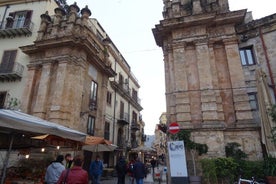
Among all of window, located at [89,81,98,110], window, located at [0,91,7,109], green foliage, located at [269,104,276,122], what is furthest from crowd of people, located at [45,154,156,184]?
window, located at [0,91,7,109]

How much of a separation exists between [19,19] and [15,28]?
5.41ft

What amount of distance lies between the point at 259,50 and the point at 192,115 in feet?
18.0

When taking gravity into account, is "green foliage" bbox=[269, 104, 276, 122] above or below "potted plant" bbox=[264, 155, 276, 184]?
above

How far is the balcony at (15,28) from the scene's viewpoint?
17478 millimetres

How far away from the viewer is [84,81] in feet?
53.4

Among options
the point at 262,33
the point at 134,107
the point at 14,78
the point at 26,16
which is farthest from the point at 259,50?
the point at 134,107

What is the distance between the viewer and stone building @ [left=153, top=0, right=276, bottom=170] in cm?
1064

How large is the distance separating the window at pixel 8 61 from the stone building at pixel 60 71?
4.1 inches

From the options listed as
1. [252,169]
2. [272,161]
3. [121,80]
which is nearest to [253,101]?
[272,161]

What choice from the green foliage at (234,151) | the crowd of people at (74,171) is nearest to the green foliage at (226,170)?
the green foliage at (234,151)

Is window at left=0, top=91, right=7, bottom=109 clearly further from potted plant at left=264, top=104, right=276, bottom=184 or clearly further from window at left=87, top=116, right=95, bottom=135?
potted plant at left=264, top=104, right=276, bottom=184

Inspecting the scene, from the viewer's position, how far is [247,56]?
12516mm

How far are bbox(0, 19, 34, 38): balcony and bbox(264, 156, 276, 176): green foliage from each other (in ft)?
60.7

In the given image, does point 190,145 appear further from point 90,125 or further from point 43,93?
point 43,93
